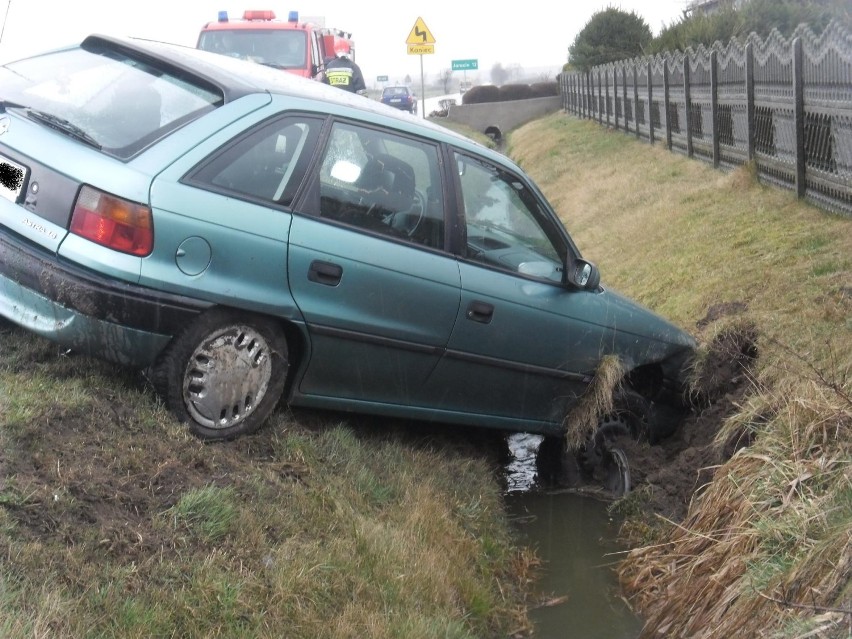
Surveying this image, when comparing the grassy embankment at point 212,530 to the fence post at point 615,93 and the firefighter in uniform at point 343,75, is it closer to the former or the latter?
the firefighter in uniform at point 343,75

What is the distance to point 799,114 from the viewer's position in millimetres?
10484

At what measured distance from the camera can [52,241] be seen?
4449mm

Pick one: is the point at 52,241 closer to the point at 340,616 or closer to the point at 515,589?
the point at 340,616

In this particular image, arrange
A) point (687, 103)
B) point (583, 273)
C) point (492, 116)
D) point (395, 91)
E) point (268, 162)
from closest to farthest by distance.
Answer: point (268, 162), point (583, 273), point (687, 103), point (492, 116), point (395, 91)

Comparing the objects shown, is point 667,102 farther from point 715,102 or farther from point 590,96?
point 590,96

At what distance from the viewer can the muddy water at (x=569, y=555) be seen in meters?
4.91

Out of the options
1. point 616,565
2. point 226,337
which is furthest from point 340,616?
point 616,565

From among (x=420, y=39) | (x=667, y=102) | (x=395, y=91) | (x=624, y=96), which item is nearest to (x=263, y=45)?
(x=667, y=102)

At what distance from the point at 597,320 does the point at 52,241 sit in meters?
2.97

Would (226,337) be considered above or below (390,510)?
above

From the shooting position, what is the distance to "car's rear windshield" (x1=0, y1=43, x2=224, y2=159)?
4.74 meters

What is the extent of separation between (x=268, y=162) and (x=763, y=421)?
285 centimetres

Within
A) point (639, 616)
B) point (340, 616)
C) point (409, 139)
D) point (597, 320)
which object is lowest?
point (639, 616)

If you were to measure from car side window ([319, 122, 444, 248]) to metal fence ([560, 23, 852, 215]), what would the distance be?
17.0 feet
